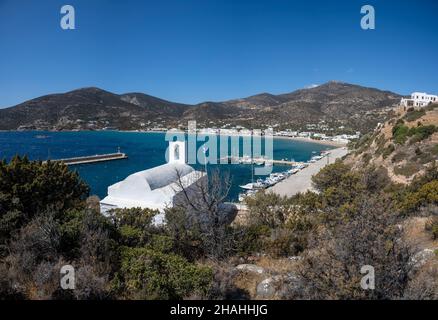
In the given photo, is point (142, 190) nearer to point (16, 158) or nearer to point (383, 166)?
point (16, 158)

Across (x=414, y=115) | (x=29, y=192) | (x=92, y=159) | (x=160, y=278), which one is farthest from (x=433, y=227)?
(x=92, y=159)

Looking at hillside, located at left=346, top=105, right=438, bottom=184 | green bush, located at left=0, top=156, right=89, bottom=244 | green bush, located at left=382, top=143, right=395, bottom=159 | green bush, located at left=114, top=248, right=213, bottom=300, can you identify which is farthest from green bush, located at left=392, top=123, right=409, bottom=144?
green bush, located at left=114, top=248, right=213, bottom=300

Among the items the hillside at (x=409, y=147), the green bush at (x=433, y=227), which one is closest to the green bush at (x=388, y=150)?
the hillside at (x=409, y=147)

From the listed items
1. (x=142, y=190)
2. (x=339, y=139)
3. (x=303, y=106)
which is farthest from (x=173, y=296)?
(x=303, y=106)

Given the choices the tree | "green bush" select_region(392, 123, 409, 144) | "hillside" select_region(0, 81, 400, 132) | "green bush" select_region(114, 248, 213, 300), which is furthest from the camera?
"hillside" select_region(0, 81, 400, 132)

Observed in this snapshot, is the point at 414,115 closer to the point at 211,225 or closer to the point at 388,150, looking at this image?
the point at 388,150

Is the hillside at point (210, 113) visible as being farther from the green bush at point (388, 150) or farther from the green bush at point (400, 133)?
the green bush at point (388, 150)

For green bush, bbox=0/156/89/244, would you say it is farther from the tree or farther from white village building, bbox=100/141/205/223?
white village building, bbox=100/141/205/223
